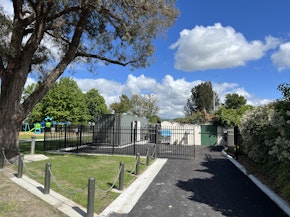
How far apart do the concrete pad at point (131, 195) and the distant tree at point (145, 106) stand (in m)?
47.9

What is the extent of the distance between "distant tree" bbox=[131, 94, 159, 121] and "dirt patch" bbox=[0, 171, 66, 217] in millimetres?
50784

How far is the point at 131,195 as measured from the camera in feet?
22.0

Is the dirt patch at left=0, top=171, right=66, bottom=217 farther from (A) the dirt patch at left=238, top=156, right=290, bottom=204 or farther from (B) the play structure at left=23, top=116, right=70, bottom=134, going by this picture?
(B) the play structure at left=23, top=116, right=70, bottom=134

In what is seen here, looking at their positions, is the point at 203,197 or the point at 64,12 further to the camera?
the point at 64,12

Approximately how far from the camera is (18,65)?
34.8 feet

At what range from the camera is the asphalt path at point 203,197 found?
546 cm

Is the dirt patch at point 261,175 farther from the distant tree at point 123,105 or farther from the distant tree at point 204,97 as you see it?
the distant tree at point 123,105

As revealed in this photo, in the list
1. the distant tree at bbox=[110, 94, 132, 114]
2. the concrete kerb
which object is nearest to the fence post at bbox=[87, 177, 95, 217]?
the concrete kerb

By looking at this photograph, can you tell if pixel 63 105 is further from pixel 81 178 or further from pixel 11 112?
pixel 81 178

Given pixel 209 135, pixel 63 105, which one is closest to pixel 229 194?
pixel 209 135

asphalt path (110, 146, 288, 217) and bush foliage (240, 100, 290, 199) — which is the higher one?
bush foliage (240, 100, 290, 199)

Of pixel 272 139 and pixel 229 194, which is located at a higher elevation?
pixel 272 139

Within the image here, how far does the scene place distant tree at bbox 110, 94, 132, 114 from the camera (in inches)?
2374

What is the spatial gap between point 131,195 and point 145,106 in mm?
51256
